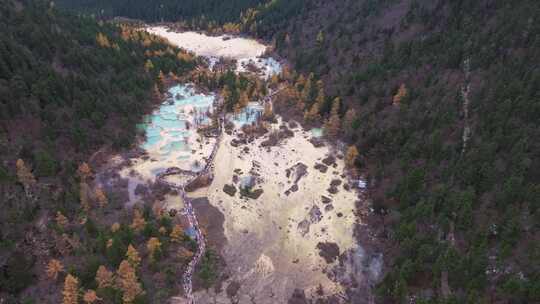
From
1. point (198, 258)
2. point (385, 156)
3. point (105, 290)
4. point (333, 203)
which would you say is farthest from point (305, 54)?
point (105, 290)

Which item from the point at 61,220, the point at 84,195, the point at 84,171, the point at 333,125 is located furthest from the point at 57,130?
the point at 333,125

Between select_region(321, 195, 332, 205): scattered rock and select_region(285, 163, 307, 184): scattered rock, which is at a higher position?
select_region(285, 163, 307, 184): scattered rock

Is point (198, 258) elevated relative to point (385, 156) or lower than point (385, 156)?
lower

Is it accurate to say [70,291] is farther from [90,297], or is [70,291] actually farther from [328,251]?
[328,251]

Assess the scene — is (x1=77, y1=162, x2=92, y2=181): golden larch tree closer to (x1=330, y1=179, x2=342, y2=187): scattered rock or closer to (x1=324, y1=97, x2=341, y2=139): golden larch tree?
(x1=330, y1=179, x2=342, y2=187): scattered rock

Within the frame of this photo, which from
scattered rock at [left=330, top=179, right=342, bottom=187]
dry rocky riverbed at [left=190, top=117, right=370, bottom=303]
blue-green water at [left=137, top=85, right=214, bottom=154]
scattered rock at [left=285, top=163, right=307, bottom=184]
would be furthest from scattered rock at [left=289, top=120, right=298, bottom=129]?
scattered rock at [left=330, top=179, right=342, bottom=187]

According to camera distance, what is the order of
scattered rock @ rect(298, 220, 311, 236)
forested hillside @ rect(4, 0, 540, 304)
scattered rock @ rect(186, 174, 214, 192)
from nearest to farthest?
forested hillside @ rect(4, 0, 540, 304) → scattered rock @ rect(298, 220, 311, 236) → scattered rock @ rect(186, 174, 214, 192)

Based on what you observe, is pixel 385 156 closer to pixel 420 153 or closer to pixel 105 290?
pixel 420 153
